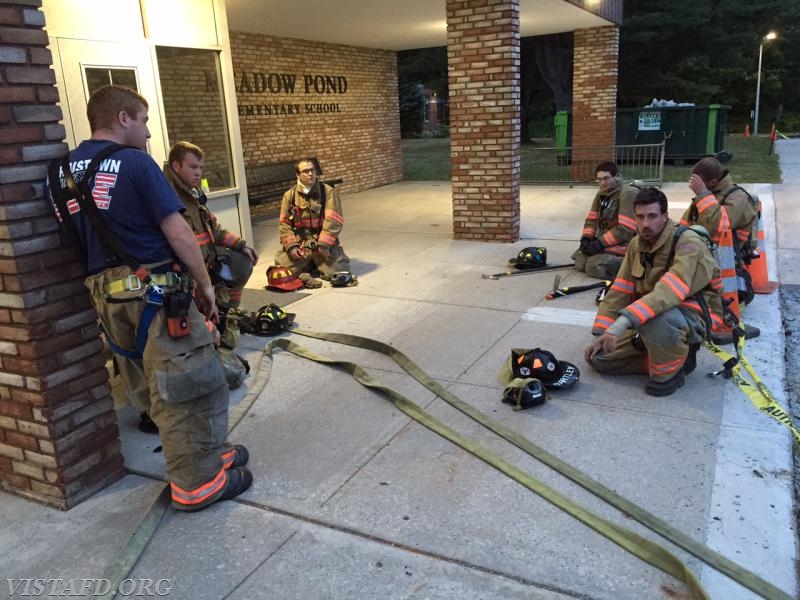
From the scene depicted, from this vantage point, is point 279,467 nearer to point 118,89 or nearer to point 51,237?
point 51,237

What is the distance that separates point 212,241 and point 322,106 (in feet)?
31.9

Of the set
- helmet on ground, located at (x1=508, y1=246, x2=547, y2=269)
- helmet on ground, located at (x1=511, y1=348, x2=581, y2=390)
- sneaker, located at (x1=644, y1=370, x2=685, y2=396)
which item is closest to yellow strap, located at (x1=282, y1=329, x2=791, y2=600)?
helmet on ground, located at (x1=511, y1=348, x2=581, y2=390)

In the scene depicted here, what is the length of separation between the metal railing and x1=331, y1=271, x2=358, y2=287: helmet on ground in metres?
8.07

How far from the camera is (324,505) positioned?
3.11 meters

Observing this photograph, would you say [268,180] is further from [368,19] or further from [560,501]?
[560,501]

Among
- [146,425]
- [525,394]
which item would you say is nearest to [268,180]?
[146,425]

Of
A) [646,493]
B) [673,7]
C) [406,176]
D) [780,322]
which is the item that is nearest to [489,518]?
[646,493]

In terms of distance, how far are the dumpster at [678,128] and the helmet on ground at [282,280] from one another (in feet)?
49.3

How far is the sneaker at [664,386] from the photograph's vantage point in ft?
13.4

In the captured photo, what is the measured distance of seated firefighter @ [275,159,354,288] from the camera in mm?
7141

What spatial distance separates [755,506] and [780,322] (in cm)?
Result: 306

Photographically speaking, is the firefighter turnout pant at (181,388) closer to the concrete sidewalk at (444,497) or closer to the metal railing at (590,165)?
the concrete sidewalk at (444,497)

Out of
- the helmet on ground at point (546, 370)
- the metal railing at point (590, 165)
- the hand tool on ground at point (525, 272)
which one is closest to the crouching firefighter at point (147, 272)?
Answer: the helmet on ground at point (546, 370)

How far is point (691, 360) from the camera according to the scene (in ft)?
13.9
